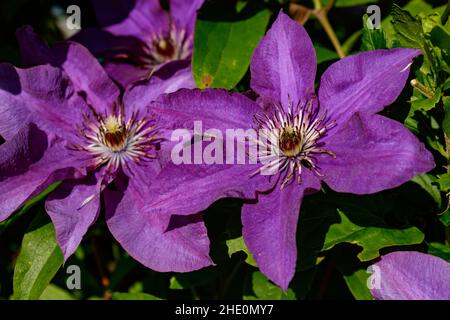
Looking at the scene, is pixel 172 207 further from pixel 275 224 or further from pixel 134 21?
pixel 134 21

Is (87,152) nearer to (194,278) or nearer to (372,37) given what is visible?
(194,278)

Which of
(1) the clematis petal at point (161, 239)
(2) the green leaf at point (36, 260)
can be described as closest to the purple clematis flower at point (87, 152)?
(1) the clematis petal at point (161, 239)

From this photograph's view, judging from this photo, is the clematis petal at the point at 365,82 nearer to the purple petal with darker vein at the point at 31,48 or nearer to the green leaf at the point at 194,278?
the green leaf at the point at 194,278

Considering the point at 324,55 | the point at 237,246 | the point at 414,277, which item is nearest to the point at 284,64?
the point at 324,55
